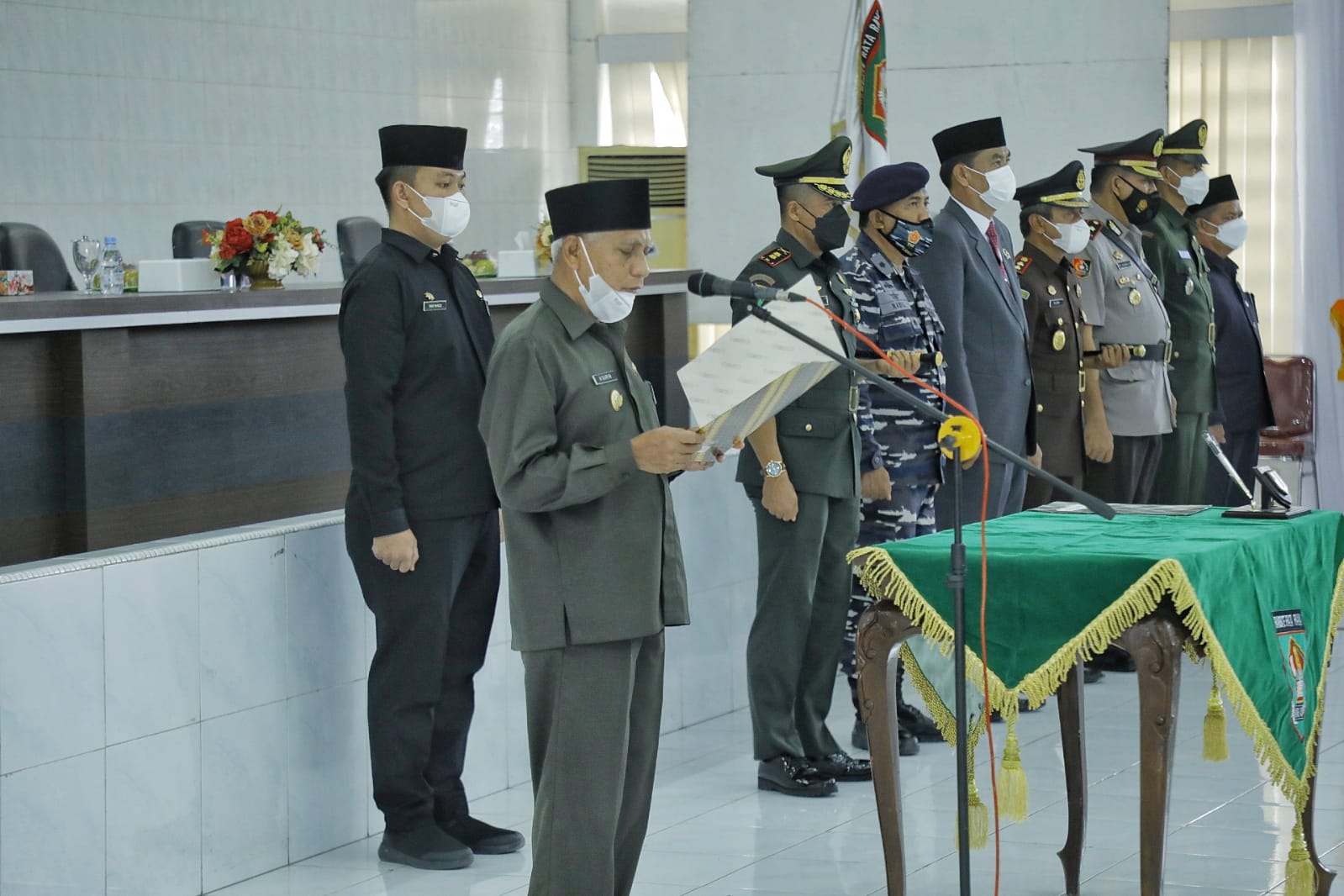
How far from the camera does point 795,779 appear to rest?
457 centimetres

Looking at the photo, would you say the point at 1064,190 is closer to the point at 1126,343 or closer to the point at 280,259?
the point at 1126,343

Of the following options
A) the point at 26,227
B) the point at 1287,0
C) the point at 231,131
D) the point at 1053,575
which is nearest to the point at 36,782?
the point at 1053,575

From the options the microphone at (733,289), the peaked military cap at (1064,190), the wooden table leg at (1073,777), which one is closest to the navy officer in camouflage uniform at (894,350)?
the peaked military cap at (1064,190)

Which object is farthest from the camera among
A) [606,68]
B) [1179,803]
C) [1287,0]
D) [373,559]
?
[606,68]

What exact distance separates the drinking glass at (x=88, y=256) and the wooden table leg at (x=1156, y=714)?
12.0 ft

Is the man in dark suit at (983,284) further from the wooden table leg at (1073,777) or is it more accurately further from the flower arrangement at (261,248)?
the flower arrangement at (261,248)

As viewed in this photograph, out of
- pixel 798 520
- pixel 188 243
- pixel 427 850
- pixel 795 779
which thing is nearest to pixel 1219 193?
pixel 798 520

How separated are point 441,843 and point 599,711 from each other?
123cm

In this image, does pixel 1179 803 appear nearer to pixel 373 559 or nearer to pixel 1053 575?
pixel 1053 575

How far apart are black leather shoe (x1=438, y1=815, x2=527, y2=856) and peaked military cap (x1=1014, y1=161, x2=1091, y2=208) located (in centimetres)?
259

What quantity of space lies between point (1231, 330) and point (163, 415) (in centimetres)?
405

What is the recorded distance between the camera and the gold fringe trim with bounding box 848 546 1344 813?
9.73ft

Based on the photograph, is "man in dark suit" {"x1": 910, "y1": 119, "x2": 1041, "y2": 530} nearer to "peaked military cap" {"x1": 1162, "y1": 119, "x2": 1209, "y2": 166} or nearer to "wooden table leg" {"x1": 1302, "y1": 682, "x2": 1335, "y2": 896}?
"peaked military cap" {"x1": 1162, "y1": 119, "x2": 1209, "y2": 166}

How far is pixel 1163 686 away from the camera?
118 inches
